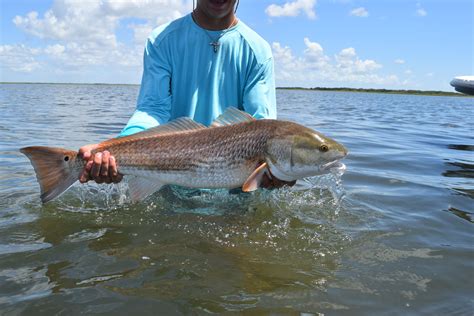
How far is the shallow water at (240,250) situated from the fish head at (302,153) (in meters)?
0.87

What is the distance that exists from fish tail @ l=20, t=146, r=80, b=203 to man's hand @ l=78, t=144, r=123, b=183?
0.09 meters

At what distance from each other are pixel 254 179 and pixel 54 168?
73.2 inches

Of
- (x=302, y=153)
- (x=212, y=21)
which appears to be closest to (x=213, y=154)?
(x=302, y=153)

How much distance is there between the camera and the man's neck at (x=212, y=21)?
212 inches

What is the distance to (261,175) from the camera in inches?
161

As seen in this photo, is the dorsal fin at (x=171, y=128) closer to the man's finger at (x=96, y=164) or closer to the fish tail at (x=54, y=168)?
the man's finger at (x=96, y=164)

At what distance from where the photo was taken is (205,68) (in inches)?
214

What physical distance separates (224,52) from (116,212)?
229 centimetres

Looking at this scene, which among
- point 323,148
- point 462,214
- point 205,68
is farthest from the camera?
point 462,214

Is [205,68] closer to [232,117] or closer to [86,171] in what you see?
[232,117]

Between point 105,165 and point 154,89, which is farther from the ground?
point 154,89

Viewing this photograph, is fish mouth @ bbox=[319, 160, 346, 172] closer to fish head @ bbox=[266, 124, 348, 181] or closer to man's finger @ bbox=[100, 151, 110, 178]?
fish head @ bbox=[266, 124, 348, 181]

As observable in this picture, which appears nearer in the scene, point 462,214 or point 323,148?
point 323,148

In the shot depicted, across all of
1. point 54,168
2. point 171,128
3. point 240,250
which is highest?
point 171,128
